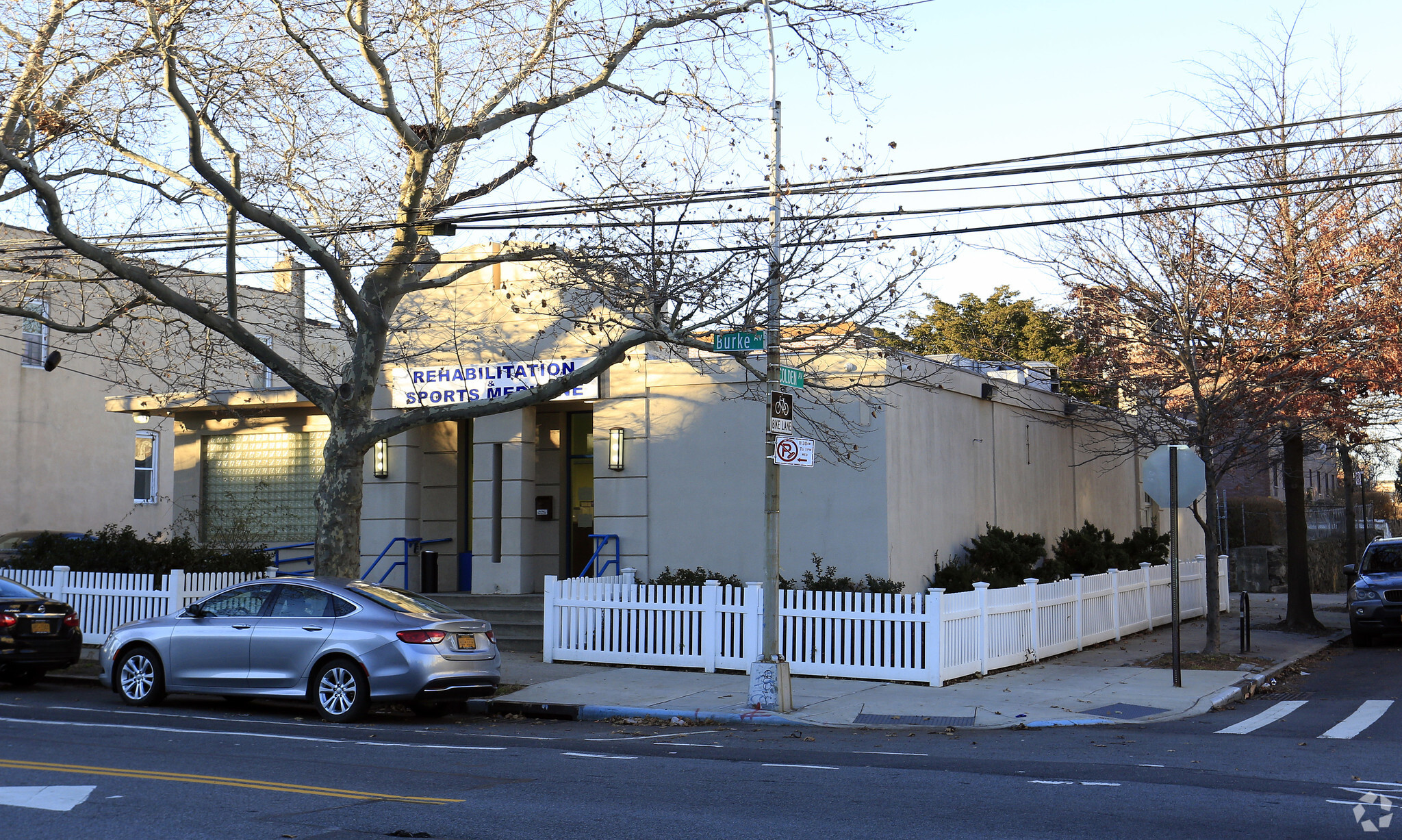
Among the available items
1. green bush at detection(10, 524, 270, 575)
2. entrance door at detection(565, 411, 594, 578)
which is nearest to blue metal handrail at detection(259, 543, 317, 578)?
green bush at detection(10, 524, 270, 575)

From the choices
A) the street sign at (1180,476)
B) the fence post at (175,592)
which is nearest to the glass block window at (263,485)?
the fence post at (175,592)

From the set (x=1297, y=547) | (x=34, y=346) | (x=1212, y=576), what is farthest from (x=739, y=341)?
(x=34, y=346)

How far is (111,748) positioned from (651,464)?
398 inches

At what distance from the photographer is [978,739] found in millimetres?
11555

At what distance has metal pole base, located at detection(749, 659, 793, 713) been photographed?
1293cm

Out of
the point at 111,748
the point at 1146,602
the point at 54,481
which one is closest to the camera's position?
the point at 111,748

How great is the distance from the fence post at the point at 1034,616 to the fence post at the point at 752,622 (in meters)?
3.99

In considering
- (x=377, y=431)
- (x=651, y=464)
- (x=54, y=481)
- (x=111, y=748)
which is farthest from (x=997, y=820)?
(x=54, y=481)

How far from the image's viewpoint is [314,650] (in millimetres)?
12734

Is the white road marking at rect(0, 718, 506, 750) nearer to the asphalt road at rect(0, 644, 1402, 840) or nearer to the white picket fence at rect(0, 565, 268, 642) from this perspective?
the asphalt road at rect(0, 644, 1402, 840)

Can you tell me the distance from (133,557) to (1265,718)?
55.7ft

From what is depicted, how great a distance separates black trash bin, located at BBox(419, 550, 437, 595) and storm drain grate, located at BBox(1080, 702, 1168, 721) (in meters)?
11.9

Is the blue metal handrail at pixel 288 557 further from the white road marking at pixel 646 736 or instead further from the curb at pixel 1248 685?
the curb at pixel 1248 685

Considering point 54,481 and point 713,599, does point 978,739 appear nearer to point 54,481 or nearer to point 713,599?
point 713,599
